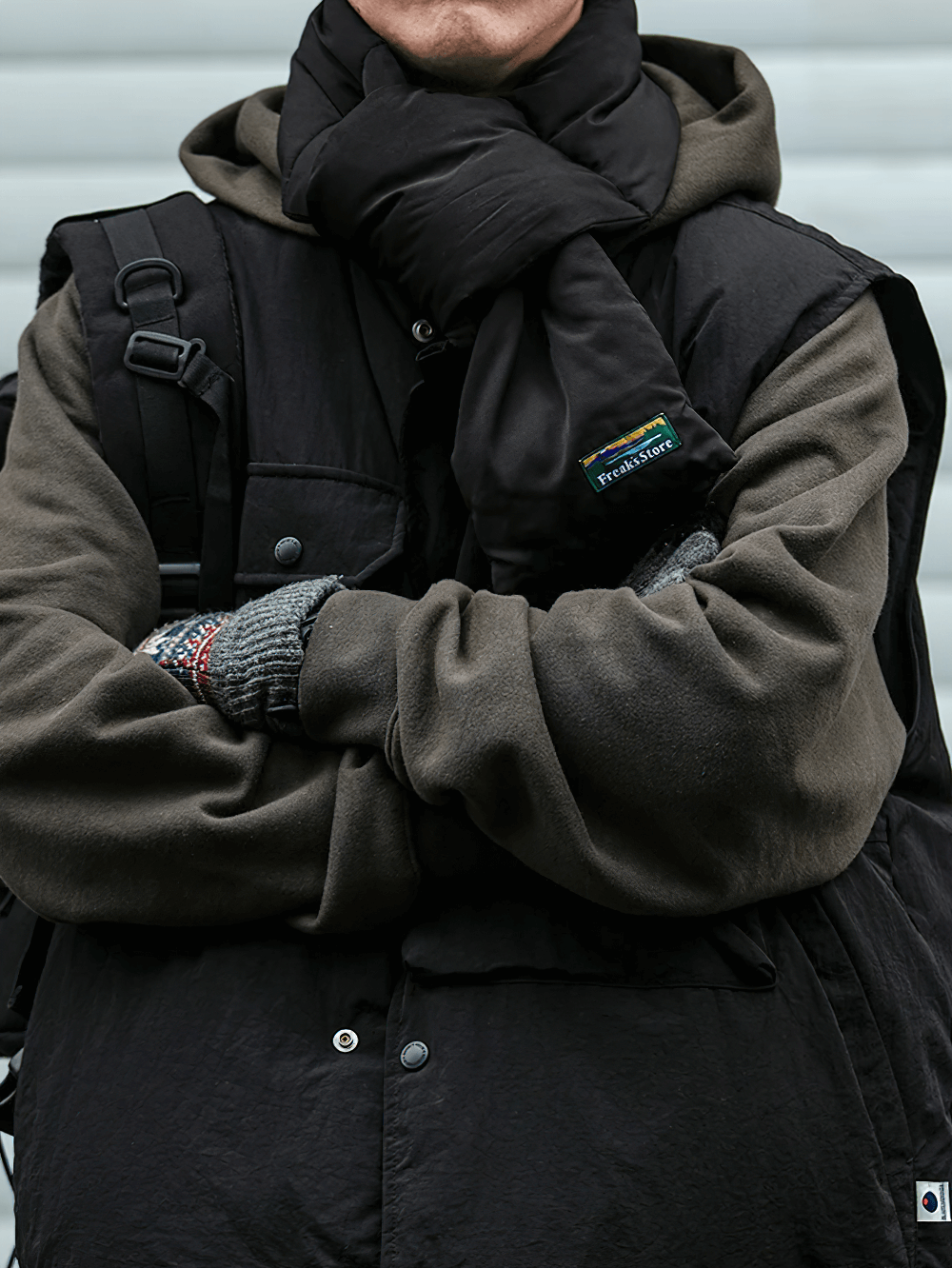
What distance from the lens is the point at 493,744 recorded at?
129 centimetres

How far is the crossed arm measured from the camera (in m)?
1.32

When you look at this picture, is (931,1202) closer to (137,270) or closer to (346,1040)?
(346,1040)

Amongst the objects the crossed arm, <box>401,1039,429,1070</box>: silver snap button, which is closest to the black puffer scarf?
the crossed arm

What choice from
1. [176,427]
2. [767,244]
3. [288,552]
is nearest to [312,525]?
[288,552]

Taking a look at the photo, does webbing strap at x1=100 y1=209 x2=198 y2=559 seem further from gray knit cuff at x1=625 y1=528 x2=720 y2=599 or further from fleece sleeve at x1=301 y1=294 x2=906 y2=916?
gray knit cuff at x1=625 y1=528 x2=720 y2=599

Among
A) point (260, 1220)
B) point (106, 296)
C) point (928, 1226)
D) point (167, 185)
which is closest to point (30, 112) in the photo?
point (167, 185)

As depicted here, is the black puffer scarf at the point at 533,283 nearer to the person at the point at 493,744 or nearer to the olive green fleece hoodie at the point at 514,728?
the person at the point at 493,744

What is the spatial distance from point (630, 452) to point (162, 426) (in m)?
0.57

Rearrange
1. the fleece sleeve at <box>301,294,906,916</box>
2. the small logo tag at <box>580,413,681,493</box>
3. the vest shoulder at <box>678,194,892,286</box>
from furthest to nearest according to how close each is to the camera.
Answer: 1. the vest shoulder at <box>678,194,892,286</box>
2. the small logo tag at <box>580,413,681,493</box>
3. the fleece sleeve at <box>301,294,906,916</box>

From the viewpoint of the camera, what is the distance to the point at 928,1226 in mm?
1480

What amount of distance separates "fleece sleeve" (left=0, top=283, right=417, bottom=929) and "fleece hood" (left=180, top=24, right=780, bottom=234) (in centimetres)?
65

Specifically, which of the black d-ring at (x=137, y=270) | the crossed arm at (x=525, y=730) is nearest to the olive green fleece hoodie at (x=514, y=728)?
the crossed arm at (x=525, y=730)

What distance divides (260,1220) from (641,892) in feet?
1.63

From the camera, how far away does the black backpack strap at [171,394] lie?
164 cm
